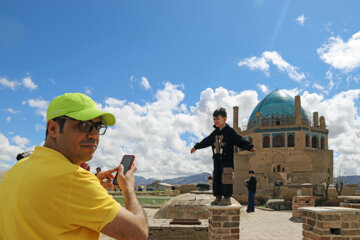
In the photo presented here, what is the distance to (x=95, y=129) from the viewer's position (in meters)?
1.81

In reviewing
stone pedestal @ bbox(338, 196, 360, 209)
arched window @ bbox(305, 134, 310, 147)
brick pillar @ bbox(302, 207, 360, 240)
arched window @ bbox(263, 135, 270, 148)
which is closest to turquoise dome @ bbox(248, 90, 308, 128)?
arched window @ bbox(263, 135, 270, 148)

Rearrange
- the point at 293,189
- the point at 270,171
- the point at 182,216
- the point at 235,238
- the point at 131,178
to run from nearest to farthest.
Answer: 1. the point at 131,178
2. the point at 235,238
3. the point at 182,216
4. the point at 293,189
5. the point at 270,171

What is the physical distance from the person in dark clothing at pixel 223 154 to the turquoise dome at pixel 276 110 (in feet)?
123

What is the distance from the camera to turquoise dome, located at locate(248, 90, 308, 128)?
136 feet

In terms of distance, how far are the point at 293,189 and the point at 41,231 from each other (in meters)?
29.3

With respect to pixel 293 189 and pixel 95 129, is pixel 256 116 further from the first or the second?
pixel 95 129


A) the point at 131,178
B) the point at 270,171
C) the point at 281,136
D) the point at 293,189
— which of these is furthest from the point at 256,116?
the point at 131,178

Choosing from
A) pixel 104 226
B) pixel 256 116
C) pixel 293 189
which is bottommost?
pixel 293 189

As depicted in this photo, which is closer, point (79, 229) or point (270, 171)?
point (79, 229)

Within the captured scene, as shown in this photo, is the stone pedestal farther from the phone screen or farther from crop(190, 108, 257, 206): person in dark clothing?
the phone screen

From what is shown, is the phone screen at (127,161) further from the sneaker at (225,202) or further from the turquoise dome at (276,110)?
the turquoise dome at (276,110)

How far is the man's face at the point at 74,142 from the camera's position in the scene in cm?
172

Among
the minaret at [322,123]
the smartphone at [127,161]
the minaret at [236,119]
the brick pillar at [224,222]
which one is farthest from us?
the minaret at [236,119]

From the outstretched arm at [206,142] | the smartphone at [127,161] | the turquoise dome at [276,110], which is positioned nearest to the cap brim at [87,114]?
the smartphone at [127,161]
